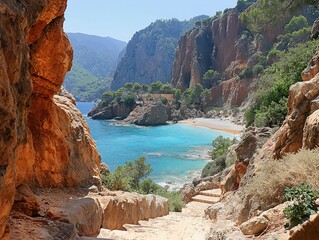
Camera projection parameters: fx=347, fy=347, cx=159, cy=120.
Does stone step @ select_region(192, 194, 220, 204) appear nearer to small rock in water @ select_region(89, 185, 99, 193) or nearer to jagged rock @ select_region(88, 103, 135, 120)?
small rock in water @ select_region(89, 185, 99, 193)

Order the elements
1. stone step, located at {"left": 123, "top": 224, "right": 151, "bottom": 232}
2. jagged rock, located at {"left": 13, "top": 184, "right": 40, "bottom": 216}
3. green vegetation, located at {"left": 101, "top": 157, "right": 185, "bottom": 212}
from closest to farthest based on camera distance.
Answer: jagged rock, located at {"left": 13, "top": 184, "right": 40, "bottom": 216} < stone step, located at {"left": 123, "top": 224, "right": 151, "bottom": 232} < green vegetation, located at {"left": 101, "top": 157, "right": 185, "bottom": 212}

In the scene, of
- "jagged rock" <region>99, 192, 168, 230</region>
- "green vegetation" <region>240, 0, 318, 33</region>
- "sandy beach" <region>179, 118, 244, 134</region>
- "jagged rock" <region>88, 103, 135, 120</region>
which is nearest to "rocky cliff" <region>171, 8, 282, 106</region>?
"sandy beach" <region>179, 118, 244, 134</region>

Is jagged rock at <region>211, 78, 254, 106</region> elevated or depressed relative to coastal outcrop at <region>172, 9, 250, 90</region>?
depressed

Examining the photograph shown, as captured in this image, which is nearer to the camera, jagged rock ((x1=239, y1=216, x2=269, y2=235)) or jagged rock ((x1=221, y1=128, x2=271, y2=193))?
jagged rock ((x1=239, y1=216, x2=269, y2=235))

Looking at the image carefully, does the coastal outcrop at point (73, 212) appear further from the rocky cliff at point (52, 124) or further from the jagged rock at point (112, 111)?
the jagged rock at point (112, 111)

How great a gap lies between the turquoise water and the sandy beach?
Result: 194 cm

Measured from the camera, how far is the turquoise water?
37625 millimetres

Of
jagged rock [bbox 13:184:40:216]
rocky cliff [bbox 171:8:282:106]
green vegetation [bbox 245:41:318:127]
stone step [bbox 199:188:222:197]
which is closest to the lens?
jagged rock [bbox 13:184:40:216]

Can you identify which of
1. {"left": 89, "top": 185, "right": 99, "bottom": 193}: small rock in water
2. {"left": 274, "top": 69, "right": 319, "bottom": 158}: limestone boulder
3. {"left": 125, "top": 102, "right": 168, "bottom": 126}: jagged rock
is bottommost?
{"left": 125, "top": 102, "right": 168, "bottom": 126}: jagged rock

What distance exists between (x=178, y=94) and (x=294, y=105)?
76.4 meters

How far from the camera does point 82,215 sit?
8.26 m

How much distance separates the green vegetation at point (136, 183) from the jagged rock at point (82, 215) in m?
6.47

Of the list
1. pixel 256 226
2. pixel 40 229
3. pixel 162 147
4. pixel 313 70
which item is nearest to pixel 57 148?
pixel 40 229

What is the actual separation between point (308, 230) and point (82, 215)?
18.1ft
